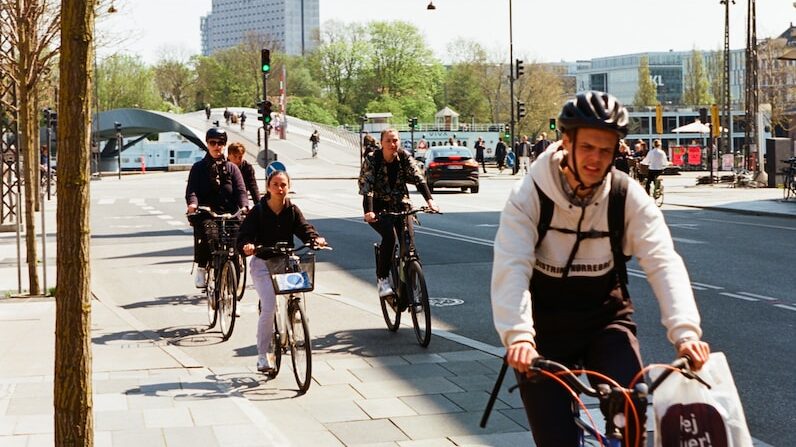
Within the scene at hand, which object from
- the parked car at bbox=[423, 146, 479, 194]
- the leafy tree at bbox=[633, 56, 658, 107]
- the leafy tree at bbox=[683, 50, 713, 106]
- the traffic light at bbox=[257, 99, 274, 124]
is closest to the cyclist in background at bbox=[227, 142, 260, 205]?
the traffic light at bbox=[257, 99, 274, 124]

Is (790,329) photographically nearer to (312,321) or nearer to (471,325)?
(471,325)

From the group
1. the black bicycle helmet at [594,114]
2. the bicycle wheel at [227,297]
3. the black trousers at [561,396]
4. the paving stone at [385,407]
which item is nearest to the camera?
the black bicycle helmet at [594,114]

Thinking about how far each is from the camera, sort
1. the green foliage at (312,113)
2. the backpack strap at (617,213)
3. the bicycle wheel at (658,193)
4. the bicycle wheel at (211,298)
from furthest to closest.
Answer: the green foliage at (312,113) < the bicycle wheel at (658,193) < the bicycle wheel at (211,298) < the backpack strap at (617,213)

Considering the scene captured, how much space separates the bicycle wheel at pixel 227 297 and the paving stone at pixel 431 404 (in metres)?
3.12

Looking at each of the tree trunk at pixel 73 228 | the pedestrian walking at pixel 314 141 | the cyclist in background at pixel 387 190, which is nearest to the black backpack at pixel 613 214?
the tree trunk at pixel 73 228

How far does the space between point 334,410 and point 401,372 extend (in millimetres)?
1270

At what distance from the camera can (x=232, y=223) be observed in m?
11.1

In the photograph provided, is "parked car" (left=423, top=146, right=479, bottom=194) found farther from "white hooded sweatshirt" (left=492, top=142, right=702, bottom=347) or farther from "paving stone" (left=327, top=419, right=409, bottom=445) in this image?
"white hooded sweatshirt" (left=492, top=142, right=702, bottom=347)

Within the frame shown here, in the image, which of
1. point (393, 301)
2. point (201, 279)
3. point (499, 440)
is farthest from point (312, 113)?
point (499, 440)

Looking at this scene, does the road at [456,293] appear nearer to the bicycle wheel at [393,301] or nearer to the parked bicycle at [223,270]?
the bicycle wheel at [393,301]

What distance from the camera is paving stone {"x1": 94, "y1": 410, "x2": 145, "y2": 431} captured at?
21.9 feet

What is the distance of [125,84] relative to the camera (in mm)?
121875

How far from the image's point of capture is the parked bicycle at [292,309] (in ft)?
26.3

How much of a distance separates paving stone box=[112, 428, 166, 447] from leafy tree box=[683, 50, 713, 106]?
447 ft
